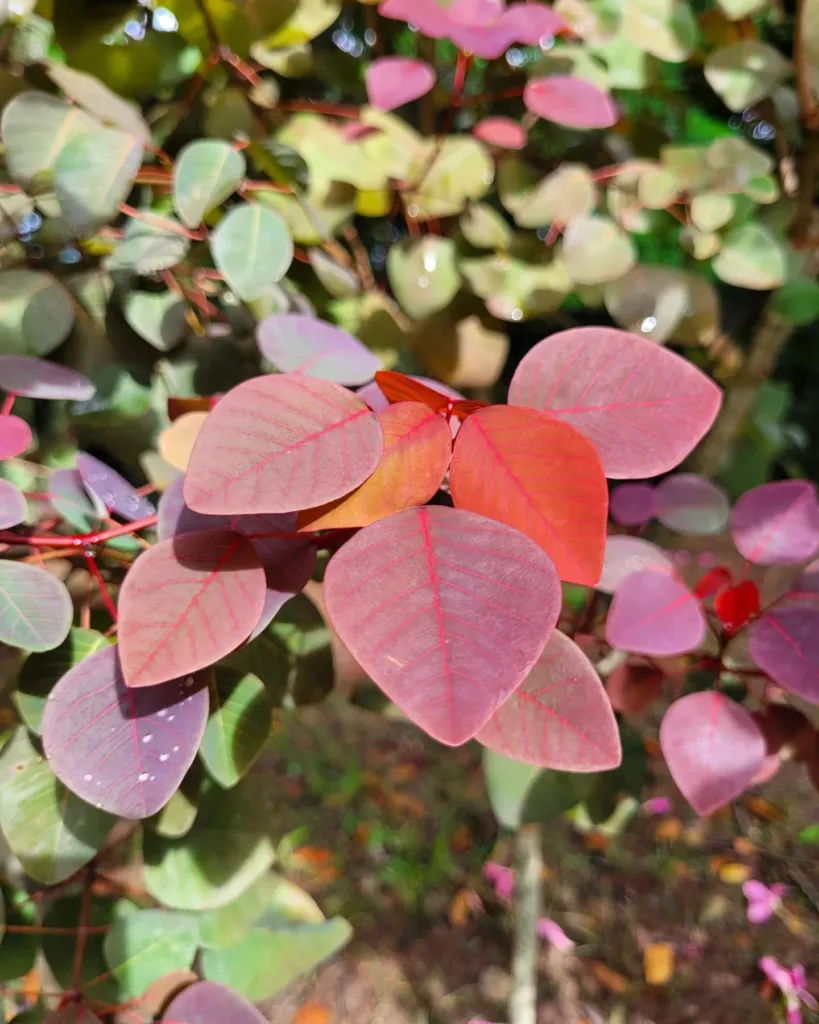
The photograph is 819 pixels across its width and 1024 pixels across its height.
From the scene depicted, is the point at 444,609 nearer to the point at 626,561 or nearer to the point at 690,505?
the point at 626,561

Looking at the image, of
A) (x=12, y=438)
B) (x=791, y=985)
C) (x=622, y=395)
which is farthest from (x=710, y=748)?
(x=791, y=985)

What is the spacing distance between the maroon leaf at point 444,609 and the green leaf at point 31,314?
461 millimetres

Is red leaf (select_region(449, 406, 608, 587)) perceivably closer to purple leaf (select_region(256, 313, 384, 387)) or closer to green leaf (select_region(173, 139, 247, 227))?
purple leaf (select_region(256, 313, 384, 387))

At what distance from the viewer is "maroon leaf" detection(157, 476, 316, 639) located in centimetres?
36

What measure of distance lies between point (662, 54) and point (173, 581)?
2.99 feet

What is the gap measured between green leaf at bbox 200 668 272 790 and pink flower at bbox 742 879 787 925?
3.00 feet

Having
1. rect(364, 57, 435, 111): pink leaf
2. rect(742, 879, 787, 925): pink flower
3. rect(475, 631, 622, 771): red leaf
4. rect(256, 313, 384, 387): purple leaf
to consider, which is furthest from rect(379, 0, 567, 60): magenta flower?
rect(742, 879, 787, 925): pink flower

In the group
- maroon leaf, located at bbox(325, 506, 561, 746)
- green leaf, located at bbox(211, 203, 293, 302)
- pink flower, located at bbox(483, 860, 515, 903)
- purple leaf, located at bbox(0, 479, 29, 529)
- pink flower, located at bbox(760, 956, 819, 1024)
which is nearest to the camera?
maroon leaf, located at bbox(325, 506, 561, 746)

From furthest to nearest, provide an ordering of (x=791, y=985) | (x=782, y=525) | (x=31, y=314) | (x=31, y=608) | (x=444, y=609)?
(x=791, y=985), (x=31, y=314), (x=782, y=525), (x=31, y=608), (x=444, y=609)

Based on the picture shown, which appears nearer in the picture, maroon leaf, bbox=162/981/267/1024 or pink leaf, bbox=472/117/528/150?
maroon leaf, bbox=162/981/267/1024

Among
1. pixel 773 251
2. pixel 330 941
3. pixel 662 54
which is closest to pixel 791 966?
pixel 330 941

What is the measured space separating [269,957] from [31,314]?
59cm

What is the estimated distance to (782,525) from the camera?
0.47 m

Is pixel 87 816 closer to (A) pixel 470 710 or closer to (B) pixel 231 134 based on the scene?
(A) pixel 470 710
